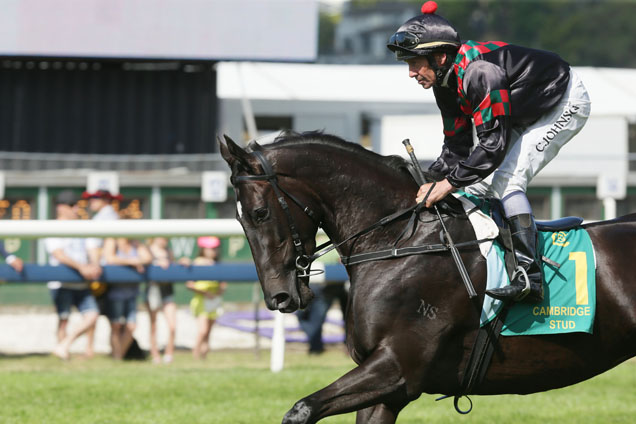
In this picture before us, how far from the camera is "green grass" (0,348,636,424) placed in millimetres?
5660

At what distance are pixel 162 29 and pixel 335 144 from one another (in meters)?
→ 17.1

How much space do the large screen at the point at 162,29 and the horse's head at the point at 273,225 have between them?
16471 mm

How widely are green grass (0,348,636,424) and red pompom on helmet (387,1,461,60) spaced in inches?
101

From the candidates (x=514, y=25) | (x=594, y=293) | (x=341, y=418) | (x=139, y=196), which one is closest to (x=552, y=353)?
(x=594, y=293)

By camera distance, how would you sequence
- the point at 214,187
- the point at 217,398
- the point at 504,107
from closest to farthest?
1. the point at 504,107
2. the point at 217,398
3. the point at 214,187

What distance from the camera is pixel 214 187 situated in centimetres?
1673

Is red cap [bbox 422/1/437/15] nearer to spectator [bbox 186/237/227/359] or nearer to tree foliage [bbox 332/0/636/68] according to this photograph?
spectator [bbox 186/237/227/359]

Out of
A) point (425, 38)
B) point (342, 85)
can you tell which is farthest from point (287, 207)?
point (342, 85)

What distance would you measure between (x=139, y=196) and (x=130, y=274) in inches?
366

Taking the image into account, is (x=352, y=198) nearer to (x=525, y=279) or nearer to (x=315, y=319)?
(x=525, y=279)

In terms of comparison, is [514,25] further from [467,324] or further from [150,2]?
[467,324]

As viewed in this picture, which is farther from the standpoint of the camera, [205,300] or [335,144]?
[205,300]

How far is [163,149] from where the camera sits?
2219 centimetres

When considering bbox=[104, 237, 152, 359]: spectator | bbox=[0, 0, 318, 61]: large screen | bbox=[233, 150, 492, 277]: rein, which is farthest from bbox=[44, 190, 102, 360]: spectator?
bbox=[0, 0, 318, 61]: large screen
